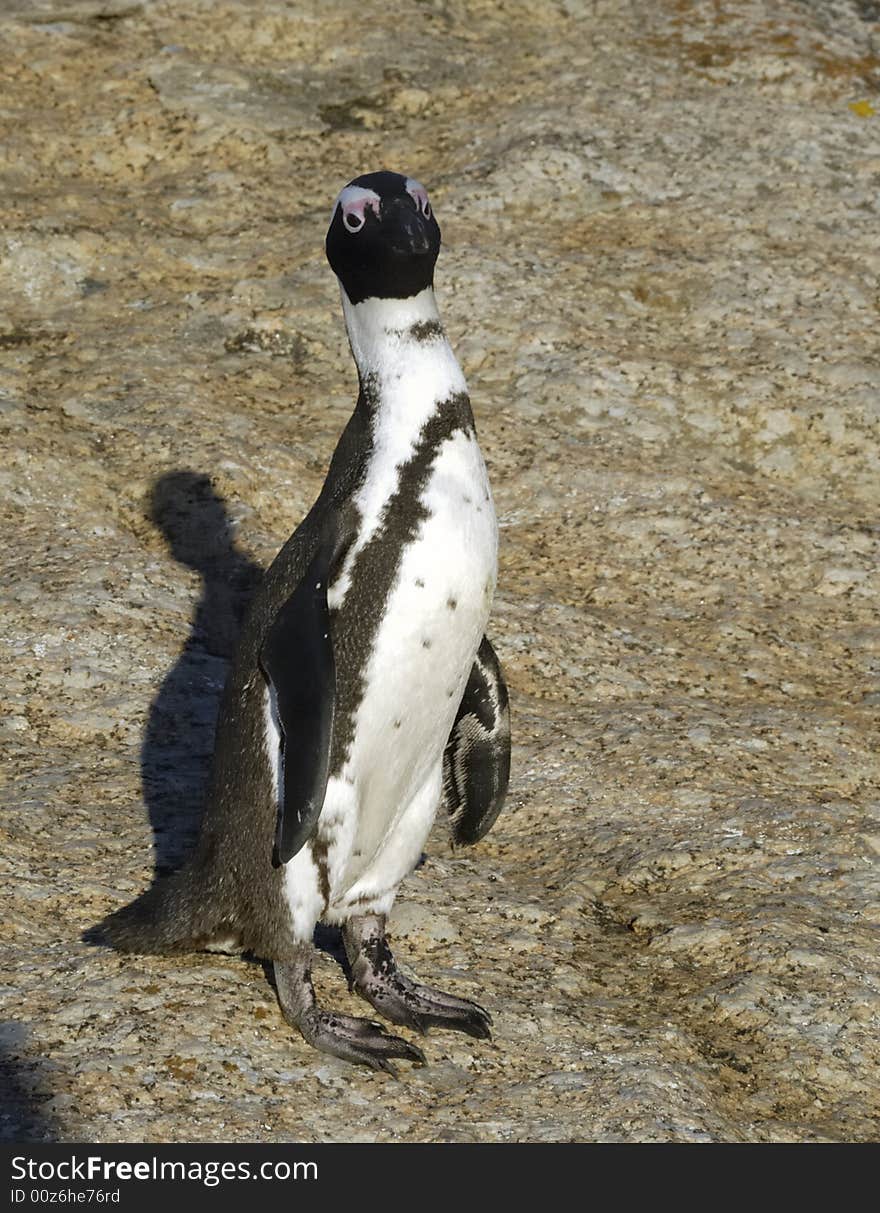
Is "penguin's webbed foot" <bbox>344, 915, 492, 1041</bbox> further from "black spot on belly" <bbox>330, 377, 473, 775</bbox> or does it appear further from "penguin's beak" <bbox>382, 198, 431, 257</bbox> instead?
"penguin's beak" <bbox>382, 198, 431, 257</bbox>

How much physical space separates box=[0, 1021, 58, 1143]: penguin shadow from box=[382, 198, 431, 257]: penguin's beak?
2041 mm

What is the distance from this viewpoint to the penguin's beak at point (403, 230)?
401 cm

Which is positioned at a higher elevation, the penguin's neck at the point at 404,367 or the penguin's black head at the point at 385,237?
the penguin's black head at the point at 385,237

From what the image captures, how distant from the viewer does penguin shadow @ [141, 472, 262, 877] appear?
485 centimetres

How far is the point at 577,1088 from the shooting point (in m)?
3.80

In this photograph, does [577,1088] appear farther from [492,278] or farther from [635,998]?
[492,278]

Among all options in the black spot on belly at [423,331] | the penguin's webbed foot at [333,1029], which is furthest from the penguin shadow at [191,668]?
the black spot on belly at [423,331]

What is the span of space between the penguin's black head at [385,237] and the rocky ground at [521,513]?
5.55 ft

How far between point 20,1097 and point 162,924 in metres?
0.70

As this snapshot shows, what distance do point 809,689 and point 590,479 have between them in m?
1.36

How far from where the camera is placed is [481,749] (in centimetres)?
470

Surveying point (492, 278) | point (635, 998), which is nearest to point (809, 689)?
point (635, 998)

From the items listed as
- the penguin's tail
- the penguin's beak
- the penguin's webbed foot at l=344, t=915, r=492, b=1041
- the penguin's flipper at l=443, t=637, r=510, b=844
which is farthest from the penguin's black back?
the penguin's flipper at l=443, t=637, r=510, b=844

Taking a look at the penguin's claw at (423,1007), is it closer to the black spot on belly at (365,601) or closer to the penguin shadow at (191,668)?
the black spot on belly at (365,601)
